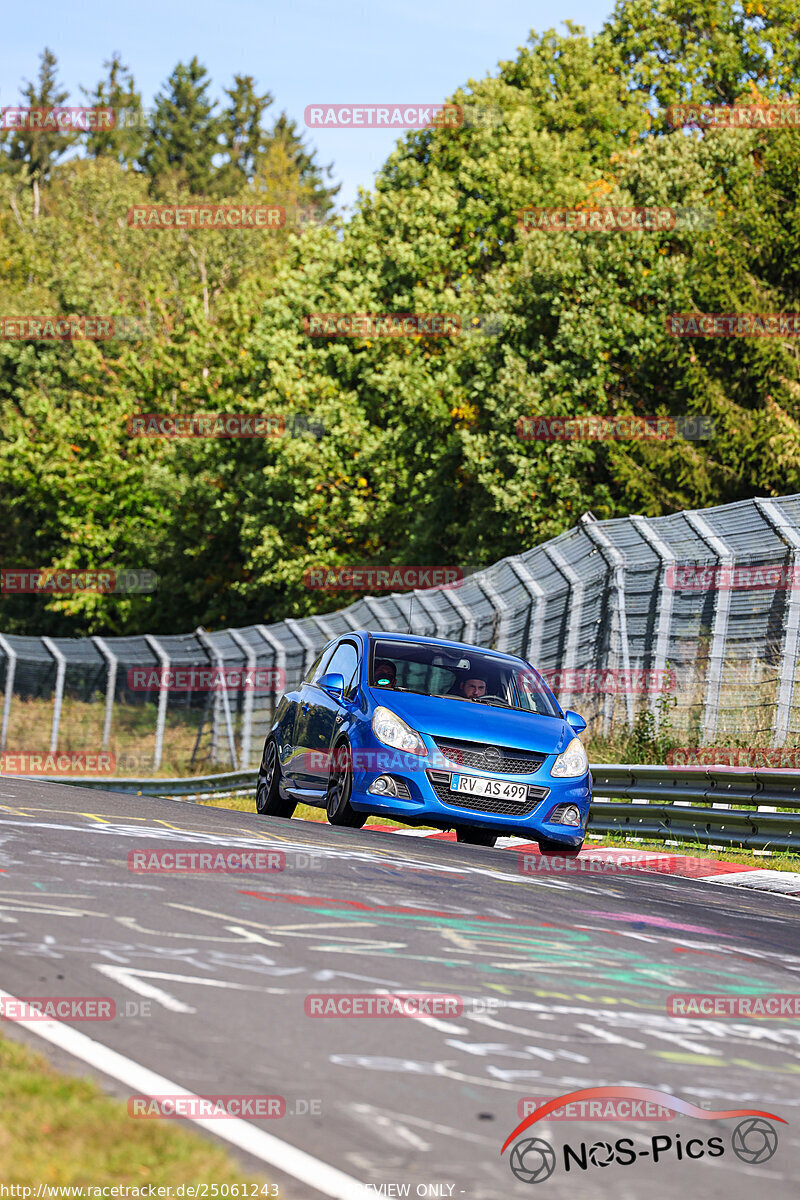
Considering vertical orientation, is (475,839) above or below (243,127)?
below

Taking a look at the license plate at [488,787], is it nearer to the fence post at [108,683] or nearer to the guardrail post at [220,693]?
the guardrail post at [220,693]

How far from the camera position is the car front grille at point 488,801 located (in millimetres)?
11766

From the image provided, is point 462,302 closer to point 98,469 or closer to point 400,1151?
point 98,469

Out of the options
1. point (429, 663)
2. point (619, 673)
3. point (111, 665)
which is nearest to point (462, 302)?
point (111, 665)

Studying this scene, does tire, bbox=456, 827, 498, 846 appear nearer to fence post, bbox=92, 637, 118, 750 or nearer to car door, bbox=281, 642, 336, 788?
car door, bbox=281, 642, 336, 788

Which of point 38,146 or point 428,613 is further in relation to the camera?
point 38,146

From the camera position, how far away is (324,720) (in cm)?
1302

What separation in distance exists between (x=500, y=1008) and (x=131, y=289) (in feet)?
233

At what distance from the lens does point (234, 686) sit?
99.2 feet

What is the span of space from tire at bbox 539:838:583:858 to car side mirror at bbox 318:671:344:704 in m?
2.01

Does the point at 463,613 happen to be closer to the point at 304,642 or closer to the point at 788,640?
the point at 304,642

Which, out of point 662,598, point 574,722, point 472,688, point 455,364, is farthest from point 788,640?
point 455,364

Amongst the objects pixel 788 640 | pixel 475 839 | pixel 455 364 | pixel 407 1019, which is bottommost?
pixel 475 839

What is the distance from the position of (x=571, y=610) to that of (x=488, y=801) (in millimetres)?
8364
